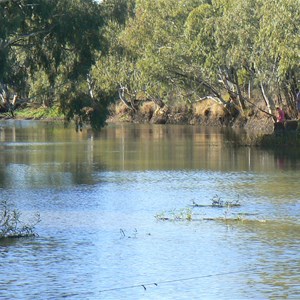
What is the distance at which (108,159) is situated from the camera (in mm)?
36938

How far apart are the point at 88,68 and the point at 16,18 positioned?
324cm

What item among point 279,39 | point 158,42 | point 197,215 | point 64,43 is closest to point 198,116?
point 158,42

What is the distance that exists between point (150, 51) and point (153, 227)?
36.9 metres

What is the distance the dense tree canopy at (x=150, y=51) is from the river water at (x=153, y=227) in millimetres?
2576

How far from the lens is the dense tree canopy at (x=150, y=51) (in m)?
26.4

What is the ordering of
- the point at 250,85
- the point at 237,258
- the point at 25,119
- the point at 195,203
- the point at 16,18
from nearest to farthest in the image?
the point at 237,258 < the point at 195,203 < the point at 16,18 < the point at 250,85 < the point at 25,119

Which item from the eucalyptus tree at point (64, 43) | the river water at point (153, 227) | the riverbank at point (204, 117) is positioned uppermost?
the eucalyptus tree at point (64, 43)

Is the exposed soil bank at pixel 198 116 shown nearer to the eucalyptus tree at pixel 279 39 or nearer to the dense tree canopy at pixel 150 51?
the dense tree canopy at pixel 150 51

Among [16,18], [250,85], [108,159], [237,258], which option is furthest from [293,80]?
[237,258]

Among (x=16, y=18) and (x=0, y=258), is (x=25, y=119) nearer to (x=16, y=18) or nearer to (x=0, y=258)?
(x=16, y=18)

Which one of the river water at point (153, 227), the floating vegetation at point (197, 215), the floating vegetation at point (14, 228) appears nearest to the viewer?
the river water at point (153, 227)

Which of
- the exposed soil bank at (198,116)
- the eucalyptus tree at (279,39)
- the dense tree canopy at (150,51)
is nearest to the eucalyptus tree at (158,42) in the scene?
the dense tree canopy at (150,51)

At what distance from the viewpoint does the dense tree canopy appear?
2638 cm

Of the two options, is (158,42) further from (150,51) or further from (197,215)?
(197,215)
